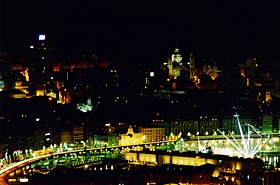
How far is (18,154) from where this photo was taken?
46.9ft

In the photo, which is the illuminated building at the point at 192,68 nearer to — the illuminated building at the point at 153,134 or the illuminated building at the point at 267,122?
the illuminated building at the point at 267,122

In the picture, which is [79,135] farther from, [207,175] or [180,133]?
[207,175]

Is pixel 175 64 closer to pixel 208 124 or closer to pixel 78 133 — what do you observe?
pixel 208 124

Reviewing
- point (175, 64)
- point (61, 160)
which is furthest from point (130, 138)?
point (175, 64)

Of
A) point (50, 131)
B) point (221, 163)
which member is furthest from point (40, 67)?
point (221, 163)

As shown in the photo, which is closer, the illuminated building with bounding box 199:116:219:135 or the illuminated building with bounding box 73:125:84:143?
the illuminated building with bounding box 73:125:84:143

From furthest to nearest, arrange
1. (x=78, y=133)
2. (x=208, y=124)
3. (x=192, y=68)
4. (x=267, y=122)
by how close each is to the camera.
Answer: (x=192, y=68), (x=267, y=122), (x=208, y=124), (x=78, y=133)

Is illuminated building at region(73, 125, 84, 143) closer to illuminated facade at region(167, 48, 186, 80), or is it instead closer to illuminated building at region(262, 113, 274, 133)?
illuminated building at region(262, 113, 274, 133)

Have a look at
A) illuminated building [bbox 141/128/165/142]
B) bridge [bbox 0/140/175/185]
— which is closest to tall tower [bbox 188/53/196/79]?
illuminated building [bbox 141/128/165/142]

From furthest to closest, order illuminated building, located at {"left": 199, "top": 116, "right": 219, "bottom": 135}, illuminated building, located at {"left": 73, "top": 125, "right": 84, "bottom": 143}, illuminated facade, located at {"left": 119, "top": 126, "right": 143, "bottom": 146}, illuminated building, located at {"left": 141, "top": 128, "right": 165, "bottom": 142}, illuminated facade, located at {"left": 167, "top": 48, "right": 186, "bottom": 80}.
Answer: illuminated facade, located at {"left": 167, "top": 48, "right": 186, "bottom": 80}, illuminated building, located at {"left": 199, "top": 116, "right": 219, "bottom": 135}, illuminated building, located at {"left": 141, "top": 128, "right": 165, "bottom": 142}, illuminated building, located at {"left": 73, "top": 125, "right": 84, "bottom": 143}, illuminated facade, located at {"left": 119, "top": 126, "right": 143, "bottom": 146}

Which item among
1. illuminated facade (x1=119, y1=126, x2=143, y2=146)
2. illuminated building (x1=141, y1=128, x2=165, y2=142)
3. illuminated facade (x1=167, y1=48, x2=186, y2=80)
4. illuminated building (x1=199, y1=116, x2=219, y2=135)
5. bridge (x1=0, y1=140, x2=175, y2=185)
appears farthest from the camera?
illuminated facade (x1=167, y1=48, x2=186, y2=80)

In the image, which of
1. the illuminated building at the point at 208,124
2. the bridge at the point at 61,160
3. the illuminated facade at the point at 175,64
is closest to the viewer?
the bridge at the point at 61,160

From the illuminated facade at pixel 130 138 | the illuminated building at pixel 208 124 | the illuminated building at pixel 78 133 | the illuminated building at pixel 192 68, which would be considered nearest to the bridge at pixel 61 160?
the illuminated facade at pixel 130 138

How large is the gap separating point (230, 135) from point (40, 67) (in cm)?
662
